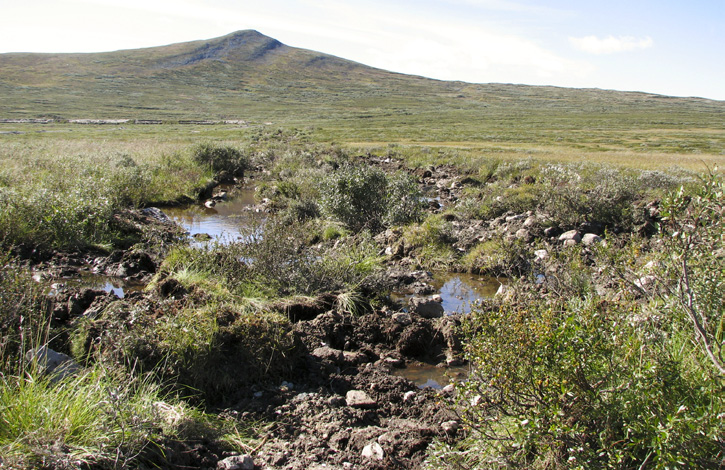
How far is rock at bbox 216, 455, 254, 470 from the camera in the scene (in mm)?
3523

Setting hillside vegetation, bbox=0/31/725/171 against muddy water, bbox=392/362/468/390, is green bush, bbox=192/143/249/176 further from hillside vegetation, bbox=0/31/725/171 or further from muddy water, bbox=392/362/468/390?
hillside vegetation, bbox=0/31/725/171

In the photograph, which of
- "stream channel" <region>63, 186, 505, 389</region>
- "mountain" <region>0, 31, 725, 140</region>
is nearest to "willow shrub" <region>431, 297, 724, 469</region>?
"stream channel" <region>63, 186, 505, 389</region>

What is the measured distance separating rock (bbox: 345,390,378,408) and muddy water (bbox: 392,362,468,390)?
942mm

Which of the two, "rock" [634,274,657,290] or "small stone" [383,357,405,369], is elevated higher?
"rock" [634,274,657,290]

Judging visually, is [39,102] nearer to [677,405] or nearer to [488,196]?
[488,196]

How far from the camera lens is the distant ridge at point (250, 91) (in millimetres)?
88562

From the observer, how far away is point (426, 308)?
24.2ft

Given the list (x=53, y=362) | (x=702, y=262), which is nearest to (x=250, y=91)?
(x=53, y=362)

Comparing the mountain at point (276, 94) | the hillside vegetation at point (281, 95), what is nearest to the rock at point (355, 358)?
the hillside vegetation at point (281, 95)

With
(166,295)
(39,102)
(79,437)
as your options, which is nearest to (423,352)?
(166,295)

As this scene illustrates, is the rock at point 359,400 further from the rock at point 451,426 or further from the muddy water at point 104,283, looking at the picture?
the muddy water at point 104,283

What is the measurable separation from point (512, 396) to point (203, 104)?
11220 cm

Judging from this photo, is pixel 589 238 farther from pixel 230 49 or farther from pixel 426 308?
pixel 230 49

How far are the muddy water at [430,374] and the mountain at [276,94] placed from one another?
2539 inches
